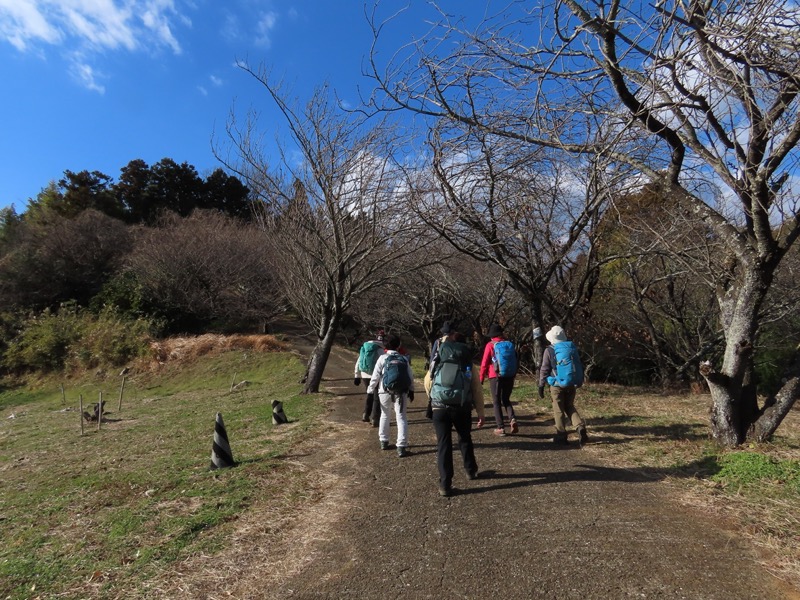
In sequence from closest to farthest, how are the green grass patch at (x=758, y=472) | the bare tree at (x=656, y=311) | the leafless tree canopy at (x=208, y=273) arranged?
the green grass patch at (x=758, y=472), the bare tree at (x=656, y=311), the leafless tree canopy at (x=208, y=273)

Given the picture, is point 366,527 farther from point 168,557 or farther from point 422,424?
point 422,424

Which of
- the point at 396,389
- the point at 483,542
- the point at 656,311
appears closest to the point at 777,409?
the point at 483,542

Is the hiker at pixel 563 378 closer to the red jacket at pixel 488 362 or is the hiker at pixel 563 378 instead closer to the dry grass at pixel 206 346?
the red jacket at pixel 488 362

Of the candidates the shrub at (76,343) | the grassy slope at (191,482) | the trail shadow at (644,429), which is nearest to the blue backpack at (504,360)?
the grassy slope at (191,482)

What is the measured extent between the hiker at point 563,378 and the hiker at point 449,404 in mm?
1999

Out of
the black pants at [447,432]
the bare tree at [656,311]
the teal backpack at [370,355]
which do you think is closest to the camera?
the black pants at [447,432]

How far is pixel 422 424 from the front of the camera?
8.89 meters

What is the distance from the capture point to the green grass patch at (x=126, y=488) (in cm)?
417

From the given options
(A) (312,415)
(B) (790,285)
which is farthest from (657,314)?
(A) (312,415)

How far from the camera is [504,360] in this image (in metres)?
7.60

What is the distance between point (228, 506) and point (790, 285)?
1336 centimetres

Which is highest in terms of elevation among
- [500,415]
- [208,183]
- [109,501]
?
[208,183]

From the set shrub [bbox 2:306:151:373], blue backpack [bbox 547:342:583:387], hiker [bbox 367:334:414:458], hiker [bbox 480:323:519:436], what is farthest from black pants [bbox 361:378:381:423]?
shrub [bbox 2:306:151:373]

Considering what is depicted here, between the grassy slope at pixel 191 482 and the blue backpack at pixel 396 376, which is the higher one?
the blue backpack at pixel 396 376
